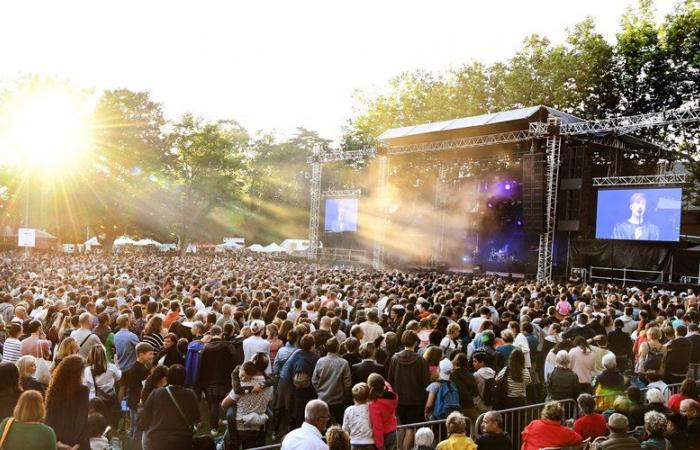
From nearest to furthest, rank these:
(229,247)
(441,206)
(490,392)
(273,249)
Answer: (490,392)
(441,206)
(273,249)
(229,247)

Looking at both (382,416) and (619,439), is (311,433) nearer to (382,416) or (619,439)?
(382,416)

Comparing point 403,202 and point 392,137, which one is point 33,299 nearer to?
point 392,137

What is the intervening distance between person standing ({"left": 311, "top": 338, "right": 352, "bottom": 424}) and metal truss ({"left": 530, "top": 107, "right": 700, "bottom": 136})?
18412 millimetres

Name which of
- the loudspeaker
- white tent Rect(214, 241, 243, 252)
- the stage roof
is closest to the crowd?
the loudspeaker

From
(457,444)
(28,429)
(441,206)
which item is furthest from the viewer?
(441,206)

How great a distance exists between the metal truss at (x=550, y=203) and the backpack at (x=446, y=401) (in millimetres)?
19107

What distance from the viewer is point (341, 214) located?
118 feet

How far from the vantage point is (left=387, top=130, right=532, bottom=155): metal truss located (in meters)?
26.2

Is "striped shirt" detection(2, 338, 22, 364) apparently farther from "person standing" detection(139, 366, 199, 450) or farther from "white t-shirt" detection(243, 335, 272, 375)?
"person standing" detection(139, 366, 199, 450)

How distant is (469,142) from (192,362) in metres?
23.1

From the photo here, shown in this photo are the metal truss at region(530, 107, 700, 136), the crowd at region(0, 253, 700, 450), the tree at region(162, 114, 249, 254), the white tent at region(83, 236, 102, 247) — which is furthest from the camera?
the white tent at region(83, 236, 102, 247)

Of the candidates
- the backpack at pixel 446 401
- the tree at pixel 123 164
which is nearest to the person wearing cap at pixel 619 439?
the backpack at pixel 446 401

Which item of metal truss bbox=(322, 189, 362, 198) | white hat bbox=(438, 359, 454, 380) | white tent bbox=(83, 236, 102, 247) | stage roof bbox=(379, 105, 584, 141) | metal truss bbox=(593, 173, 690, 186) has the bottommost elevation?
white tent bbox=(83, 236, 102, 247)

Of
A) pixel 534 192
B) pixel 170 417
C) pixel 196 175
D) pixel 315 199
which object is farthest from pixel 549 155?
pixel 196 175
